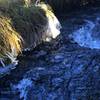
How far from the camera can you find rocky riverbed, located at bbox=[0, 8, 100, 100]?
685 centimetres

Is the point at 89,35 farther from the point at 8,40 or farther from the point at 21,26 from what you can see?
the point at 8,40

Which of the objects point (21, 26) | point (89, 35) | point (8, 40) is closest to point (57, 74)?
point (8, 40)

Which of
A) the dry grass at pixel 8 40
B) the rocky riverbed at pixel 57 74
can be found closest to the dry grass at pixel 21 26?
the dry grass at pixel 8 40

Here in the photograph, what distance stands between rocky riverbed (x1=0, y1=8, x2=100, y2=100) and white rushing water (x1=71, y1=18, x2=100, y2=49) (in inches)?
1.8

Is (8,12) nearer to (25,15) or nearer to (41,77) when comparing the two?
(25,15)

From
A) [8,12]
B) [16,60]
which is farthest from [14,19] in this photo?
[16,60]

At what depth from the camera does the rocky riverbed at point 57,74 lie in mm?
6848

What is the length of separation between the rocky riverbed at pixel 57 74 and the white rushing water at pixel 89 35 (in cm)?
5

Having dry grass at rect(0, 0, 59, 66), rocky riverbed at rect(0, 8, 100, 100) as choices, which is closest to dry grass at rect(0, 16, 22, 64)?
dry grass at rect(0, 0, 59, 66)

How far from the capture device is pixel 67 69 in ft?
25.1

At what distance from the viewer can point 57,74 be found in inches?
295

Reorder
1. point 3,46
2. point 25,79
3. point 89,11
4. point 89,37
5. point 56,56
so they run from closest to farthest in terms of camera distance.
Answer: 1. point 25,79
2. point 3,46
3. point 56,56
4. point 89,37
5. point 89,11

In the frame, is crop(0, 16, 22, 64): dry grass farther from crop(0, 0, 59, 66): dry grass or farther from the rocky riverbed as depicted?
the rocky riverbed

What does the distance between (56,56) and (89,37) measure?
61.5 inches
